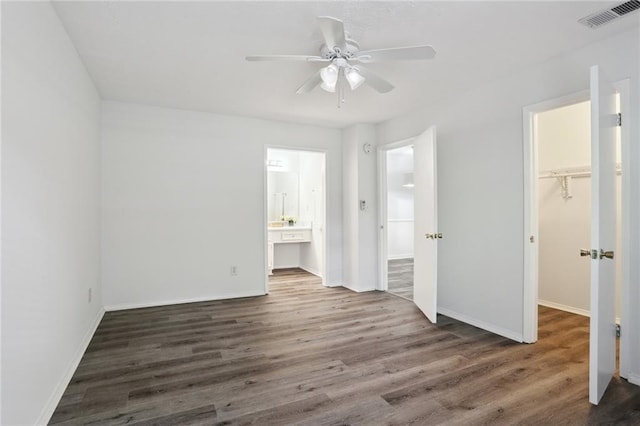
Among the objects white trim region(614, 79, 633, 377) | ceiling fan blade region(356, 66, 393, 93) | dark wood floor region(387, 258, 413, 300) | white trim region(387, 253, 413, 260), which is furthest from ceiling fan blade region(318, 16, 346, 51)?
white trim region(387, 253, 413, 260)

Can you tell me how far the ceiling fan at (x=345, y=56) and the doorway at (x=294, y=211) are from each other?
3565 mm

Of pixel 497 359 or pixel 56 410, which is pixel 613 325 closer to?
pixel 497 359

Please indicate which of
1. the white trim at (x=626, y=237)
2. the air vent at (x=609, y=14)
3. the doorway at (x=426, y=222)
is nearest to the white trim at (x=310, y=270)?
the doorway at (x=426, y=222)

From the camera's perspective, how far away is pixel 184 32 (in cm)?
233

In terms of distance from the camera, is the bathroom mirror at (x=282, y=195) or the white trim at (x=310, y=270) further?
the bathroom mirror at (x=282, y=195)

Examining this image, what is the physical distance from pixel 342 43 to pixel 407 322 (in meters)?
2.72

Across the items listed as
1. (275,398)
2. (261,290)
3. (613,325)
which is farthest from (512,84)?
(261,290)

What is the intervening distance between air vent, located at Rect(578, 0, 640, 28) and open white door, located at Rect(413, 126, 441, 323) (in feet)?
4.71

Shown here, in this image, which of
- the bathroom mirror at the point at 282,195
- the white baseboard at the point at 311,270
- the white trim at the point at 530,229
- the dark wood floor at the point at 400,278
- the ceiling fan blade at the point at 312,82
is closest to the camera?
the ceiling fan blade at the point at 312,82

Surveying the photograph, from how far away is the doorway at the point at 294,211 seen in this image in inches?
239

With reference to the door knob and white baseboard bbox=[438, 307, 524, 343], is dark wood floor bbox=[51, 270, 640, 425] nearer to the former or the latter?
white baseboard bbox=[438, 307, 524, 343]

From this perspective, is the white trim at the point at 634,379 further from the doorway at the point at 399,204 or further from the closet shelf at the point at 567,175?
the doorway at the point at 399,204

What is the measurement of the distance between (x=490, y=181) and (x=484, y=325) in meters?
1.44

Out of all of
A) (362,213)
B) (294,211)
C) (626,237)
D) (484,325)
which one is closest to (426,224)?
(484,325)
